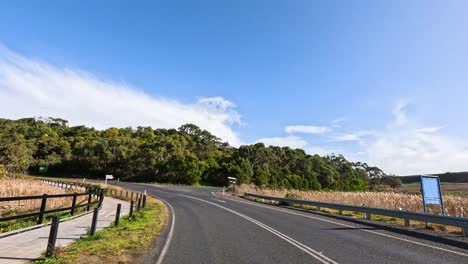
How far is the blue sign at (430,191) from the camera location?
1574cm

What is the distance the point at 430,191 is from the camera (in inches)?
632

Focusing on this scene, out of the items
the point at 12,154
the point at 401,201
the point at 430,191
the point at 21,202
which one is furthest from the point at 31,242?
the point at 12,154

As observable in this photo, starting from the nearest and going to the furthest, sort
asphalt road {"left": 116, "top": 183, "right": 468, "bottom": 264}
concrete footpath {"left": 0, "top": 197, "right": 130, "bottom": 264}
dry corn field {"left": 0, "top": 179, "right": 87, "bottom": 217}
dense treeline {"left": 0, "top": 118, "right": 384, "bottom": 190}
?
concrete footpath {"left": 0, "top": 197, "right": 130, "bottom": 264} < asphalt road {"left": 116, "top": 183, "right": 468, "bottom": 264} < dry corn field {"left": 0, "top": 179, "right": 87, "bottom": 217} < dense treeline {"left": 0, "top": 118, "right": 384, "bottom": 190}

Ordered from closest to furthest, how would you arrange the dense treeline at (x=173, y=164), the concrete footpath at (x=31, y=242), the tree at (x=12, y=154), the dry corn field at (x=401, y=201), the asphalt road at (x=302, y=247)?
the concrete footpath at (x=31, y=242) → the asphalt road at (x=302, y=247) → the dry corn field at (x=401, y=201) → the tree at (x=12, y=154) → the dense treeline at (x=173, y=164)

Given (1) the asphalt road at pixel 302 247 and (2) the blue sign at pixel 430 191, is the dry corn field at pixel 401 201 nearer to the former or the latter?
(2) the blue sign at pixel 430 191

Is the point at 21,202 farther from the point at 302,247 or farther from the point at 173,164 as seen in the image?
the point at 173,164

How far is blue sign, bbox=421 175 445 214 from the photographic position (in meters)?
15.7

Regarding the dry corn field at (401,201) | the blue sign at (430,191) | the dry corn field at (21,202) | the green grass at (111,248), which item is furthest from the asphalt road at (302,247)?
the dry corn field at (21,202)

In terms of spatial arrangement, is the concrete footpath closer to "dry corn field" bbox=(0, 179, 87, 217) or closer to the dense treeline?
"dry corn field" bbox=(0, 179, 87, 217)

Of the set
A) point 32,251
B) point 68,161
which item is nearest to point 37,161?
point 68,161

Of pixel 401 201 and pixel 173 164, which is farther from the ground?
pixel 173 164

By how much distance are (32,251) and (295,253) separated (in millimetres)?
6501

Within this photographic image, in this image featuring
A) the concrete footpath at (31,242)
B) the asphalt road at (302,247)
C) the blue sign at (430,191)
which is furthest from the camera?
the blue sign at (430,191)

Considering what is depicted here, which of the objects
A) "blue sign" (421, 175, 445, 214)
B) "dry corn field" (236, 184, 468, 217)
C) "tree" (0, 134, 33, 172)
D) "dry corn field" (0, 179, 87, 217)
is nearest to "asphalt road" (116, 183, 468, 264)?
"blue sign" (421, 175, 445, 214)
